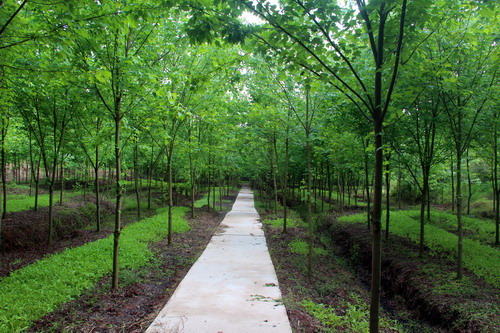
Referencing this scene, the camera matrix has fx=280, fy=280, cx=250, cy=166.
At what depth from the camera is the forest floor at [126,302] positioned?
356cm

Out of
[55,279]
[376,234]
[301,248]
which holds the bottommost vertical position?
[301,248]

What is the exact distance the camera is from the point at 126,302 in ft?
14.4

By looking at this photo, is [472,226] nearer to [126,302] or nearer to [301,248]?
[301,248]

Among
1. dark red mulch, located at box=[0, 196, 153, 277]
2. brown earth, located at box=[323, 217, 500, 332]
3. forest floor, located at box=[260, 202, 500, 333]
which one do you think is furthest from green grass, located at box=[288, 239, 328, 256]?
dark red mulch, located at box=[0, 196, 153, 277]

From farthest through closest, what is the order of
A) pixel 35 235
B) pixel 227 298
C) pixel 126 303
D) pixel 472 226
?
pixel 472 226 → pixel 35 235 → pixel 227 298 → pixel 126 303

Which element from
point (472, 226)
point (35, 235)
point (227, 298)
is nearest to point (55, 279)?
point (227, 298)

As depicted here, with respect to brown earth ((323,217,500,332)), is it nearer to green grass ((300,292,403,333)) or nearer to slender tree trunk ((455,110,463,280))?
slender tree trunk ((455,110,463,280))

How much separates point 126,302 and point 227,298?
1.58 metres

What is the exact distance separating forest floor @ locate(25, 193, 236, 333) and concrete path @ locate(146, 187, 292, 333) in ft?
0.91

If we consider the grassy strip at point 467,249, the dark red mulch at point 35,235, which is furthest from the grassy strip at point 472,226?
the dark red mulch at point 35,235

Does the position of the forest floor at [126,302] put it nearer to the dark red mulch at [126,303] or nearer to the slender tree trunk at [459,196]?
the dark red mulch at [126,303]

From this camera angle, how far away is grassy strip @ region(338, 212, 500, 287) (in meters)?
5.73

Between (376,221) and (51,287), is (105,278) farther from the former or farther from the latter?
(376,221)

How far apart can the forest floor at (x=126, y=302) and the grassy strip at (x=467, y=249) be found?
19.7ft
